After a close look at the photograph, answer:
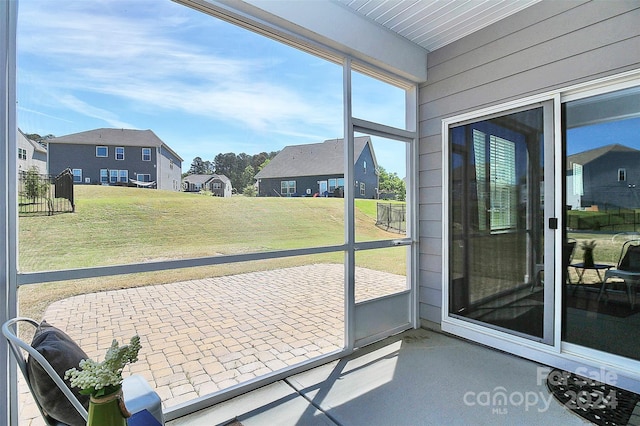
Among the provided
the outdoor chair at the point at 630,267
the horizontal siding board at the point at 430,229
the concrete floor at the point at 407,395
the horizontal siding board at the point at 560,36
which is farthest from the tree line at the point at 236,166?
the outdoor chair at the point at 630,267

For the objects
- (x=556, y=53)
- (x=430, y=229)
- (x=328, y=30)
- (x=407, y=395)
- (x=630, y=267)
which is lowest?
(x=407, y=395)

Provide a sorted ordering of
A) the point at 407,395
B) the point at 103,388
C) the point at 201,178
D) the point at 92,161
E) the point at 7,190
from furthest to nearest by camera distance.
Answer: the point at 407,395, the point at 201,178, the point at 92,161, the point at 7,190, the point at 103,388

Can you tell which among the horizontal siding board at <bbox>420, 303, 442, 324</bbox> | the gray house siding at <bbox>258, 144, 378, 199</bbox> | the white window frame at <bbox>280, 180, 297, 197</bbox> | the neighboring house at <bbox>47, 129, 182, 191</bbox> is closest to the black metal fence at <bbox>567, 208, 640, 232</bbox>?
the horizontal siding board at <bbox>420, 303, 442, 324</bbox>

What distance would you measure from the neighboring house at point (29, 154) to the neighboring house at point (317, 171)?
4.09 ft

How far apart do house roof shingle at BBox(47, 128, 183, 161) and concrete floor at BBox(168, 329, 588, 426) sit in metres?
1.79

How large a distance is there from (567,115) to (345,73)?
6.23ft

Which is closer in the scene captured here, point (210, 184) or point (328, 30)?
point (210, 184)

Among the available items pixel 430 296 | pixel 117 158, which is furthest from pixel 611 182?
pixel 117 158

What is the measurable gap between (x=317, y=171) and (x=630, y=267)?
99.1 inches

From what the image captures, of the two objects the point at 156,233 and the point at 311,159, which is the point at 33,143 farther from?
the point at 311,159

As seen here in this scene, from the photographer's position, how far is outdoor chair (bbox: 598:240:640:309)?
2312 millimetres

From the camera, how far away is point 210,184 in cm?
Result: 222

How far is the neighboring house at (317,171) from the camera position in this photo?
2557mm

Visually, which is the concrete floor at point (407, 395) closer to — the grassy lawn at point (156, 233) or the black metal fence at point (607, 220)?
the grassy lawn at point (156, 233)
